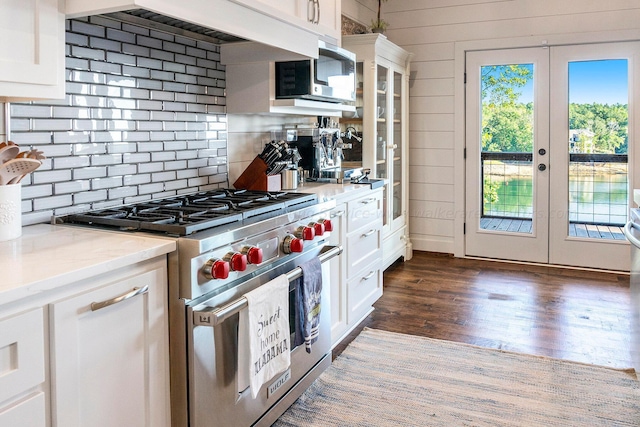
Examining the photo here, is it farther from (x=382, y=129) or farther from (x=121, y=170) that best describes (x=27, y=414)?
(x=382, y=129)

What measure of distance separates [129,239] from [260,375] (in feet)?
2.13

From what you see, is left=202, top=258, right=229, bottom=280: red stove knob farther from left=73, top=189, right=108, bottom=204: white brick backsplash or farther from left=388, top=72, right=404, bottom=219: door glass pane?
left=388, top=72, right=404, bottom=219: door glass pane

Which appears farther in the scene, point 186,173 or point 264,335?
point 186,173

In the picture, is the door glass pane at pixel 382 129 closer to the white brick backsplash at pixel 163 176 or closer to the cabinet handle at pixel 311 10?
the cabinet handle at pixel 311 10

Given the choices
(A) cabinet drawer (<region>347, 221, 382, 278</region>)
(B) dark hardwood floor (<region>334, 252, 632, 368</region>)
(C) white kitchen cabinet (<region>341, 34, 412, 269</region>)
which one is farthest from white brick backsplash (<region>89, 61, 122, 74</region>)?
(C) white kitchen cabinet (<region>341, 34, 412, 269</region>)

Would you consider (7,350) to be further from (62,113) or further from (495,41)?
(495,41)

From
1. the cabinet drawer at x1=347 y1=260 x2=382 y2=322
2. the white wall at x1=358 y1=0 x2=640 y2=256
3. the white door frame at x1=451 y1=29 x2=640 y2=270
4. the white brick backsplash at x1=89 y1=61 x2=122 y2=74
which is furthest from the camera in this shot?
the white wall at x1=358 y1=0 x2=640 y2=256

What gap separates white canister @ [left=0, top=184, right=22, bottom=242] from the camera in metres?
1.63

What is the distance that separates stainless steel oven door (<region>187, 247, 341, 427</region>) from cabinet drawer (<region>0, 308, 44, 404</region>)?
469 millimetres

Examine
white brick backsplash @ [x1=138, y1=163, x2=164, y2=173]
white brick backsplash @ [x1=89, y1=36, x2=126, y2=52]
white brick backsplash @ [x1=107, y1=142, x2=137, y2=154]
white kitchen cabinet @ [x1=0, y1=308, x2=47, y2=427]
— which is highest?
white brick backsplash @ [x1=89, y1=36, x2=126, y2=52]

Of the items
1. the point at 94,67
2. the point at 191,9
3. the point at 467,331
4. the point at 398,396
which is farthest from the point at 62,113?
the point at 467,331

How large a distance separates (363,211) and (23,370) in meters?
2.21

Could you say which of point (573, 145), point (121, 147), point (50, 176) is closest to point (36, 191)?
point (50, 176)

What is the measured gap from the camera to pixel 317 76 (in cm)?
299
